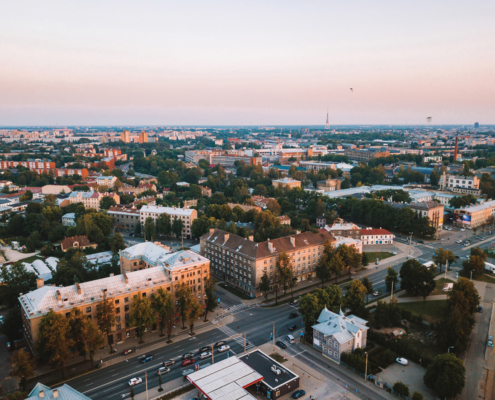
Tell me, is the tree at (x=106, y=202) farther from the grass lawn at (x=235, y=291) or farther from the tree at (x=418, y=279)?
the tree at (x=418, y=279)

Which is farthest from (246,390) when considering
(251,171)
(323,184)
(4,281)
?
(251,171)

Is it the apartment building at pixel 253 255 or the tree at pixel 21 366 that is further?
the apartment building at pixel 253 255

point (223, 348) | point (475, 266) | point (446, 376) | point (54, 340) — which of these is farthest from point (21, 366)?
point (475, 266)

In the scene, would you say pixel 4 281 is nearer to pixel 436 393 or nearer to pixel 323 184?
pixel 436 393

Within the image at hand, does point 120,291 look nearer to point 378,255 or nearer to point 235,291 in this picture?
point 235,291

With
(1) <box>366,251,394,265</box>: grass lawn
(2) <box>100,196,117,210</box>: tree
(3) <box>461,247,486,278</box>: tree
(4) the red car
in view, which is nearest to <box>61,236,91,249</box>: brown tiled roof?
(2) <box>100,196,117,210</box>: tree

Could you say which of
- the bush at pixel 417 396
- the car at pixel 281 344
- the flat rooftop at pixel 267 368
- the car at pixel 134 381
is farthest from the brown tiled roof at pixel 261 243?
the bush at pixel 417 396

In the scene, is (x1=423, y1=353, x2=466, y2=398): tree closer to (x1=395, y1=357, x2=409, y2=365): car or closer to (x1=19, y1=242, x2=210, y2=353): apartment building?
(x1=395, y1=357, x2=409, y2=365): car
